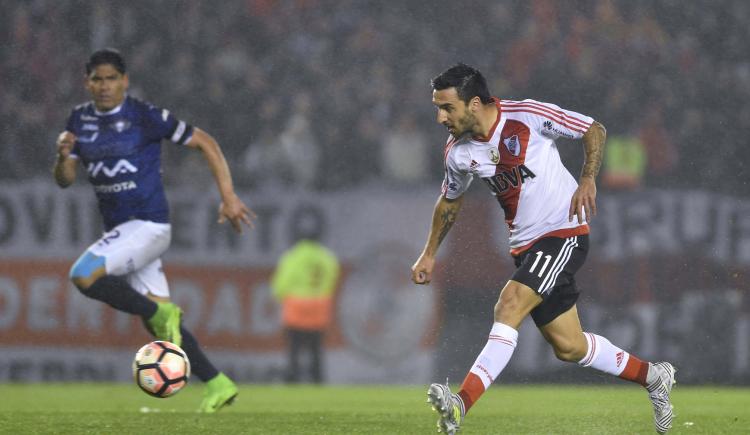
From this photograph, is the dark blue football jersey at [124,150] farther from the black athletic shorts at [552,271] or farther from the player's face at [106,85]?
the black athletic shorts at [552,271]

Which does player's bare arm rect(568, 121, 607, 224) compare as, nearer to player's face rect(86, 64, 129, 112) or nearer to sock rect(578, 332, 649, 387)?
sock rect(578, 332, 649, 387)

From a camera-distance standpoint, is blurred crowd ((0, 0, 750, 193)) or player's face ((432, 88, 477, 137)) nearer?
player's face ((432, 88, 477, 137))

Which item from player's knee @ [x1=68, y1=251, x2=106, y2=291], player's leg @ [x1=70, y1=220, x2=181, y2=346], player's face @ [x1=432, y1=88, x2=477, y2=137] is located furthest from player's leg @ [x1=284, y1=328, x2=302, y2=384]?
player's face @ [x1=432, y1=88, x2=477, y2=137]

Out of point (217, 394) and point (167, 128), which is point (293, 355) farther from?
point (167, 128)

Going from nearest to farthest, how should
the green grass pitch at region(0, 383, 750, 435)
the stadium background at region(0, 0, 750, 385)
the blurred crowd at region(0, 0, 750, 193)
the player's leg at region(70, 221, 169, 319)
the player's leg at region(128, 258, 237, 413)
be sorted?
the green grass pitch at region(0, 383, 750, 435) < the player's leg at region(70, 221, 169, 319) < the player's leg at region(128, 258, 237, 413) < the stadium background at region(0, 0, 750, 385) < the blurred crowd at region(0, 0, 750, 193)

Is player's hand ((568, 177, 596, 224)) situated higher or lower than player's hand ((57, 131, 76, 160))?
lower

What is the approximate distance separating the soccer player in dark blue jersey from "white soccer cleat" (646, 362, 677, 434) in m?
2.71

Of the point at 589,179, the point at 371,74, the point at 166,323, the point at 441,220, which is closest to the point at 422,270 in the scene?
the point at 441,220

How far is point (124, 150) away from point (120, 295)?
91 centimetres

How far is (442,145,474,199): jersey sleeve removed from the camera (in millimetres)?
6648

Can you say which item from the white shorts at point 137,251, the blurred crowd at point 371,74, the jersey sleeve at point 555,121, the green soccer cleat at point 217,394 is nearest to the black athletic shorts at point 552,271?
the jersey sleeve at point 555,121

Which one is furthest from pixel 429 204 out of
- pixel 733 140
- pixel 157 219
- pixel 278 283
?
pixel 157 219

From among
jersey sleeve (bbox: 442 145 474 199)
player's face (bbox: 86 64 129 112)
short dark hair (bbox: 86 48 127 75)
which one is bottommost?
jersey sleeve (bbox: 442 145 474 199)

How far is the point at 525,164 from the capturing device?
21.8 feet
